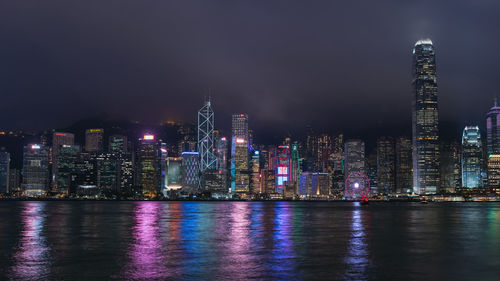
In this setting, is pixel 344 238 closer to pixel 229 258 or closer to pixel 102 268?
pixel 229 258

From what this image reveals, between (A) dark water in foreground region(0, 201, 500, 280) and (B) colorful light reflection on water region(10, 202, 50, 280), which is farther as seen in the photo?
(A) dark water in foreground region(0, 201, 500, 280)

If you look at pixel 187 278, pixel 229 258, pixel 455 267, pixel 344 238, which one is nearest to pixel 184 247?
pixel 229 258

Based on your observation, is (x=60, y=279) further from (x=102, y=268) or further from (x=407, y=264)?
(x=407, y=264)

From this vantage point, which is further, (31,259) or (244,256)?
(244,256)

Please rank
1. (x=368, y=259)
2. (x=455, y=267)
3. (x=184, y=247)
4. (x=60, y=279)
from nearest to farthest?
(x=60, y=279)
(x=455, y=267)
(x=368, y=259)
(x=184, y=247)

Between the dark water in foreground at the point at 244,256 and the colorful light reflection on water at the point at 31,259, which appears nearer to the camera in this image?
the colorful light reflection on water at the point at 31,259

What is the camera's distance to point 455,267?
125 ft

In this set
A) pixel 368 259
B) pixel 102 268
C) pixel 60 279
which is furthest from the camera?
pixel 368 259

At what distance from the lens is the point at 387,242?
5556cm

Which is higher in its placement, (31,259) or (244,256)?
(31,259)

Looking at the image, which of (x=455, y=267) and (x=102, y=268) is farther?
(x=455, y=267)

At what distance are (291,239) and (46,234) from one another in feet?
98.2

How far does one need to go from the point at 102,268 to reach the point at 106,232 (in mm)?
30497

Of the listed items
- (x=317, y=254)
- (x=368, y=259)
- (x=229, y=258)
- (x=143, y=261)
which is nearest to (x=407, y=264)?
(x=368, y=259)
